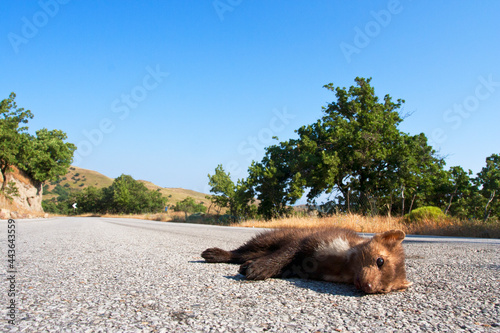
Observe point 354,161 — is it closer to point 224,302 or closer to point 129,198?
point 224,302

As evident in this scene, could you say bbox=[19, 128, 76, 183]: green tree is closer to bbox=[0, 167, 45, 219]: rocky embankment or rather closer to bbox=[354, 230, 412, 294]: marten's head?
bbox=[0, 167, 45, 219]: rocky embankment

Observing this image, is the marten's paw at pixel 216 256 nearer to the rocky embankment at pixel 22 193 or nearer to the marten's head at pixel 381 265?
the marten's head at pixel 381 265

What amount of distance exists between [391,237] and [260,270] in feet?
3.96

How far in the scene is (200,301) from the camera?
7.16ft

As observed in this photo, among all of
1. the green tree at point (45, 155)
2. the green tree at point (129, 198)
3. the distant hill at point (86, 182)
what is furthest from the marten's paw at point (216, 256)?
the distant hill at point (86, 182)

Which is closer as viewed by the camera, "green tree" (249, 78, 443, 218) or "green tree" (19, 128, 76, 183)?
"green tree" (249, 78, 443, 218)

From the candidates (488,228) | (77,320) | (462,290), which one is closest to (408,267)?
(462,290)

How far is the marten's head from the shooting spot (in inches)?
97.3

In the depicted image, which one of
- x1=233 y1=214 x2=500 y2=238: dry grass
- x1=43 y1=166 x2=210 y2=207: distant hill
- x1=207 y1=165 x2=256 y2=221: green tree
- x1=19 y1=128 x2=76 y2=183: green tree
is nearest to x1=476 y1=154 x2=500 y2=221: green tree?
x1=233 y1=214 x2=500 y2=238: dry grass

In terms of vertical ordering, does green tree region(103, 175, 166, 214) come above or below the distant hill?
below

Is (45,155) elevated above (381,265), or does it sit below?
above

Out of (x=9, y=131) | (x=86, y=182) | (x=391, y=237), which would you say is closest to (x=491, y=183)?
(x=391, y=237)

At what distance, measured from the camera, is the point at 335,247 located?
10.0 feet

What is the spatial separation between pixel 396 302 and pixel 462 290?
0.70 m
